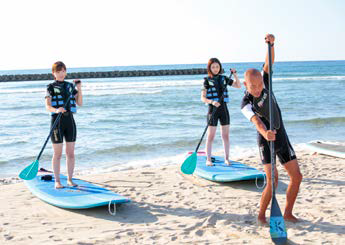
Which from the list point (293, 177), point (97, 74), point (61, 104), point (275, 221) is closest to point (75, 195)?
point (61, 104)

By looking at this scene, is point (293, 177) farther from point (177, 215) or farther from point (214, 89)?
point (214, 89)

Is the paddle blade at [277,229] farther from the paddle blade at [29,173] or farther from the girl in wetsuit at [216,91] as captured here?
the paddle blade at [29,173]

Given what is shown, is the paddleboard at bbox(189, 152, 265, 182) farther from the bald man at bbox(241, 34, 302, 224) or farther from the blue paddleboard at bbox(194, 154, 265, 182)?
the bald man at bbox(241, 34, 302, 224)

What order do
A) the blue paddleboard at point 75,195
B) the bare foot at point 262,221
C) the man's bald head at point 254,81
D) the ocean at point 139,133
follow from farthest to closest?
the ocean at point 139,133
the blue paddleboard at point 75,195
the bare foot at point 262,221
the man's bald head at point 254,81

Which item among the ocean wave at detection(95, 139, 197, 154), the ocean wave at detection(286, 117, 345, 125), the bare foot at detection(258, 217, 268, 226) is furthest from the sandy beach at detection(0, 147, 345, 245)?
the ocean wave at detection(286, 117, 345, 125)

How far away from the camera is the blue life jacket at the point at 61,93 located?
4.63 meters

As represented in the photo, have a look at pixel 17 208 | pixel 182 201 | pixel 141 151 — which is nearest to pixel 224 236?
pixel 182 201

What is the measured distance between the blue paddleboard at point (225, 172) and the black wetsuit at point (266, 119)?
1771mm

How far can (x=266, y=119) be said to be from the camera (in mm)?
3393

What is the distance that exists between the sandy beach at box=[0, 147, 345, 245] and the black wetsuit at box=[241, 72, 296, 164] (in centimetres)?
74

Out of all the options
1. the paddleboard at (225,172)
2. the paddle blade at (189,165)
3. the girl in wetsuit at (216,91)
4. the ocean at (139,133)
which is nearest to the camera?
the paddleboard at (225,172)

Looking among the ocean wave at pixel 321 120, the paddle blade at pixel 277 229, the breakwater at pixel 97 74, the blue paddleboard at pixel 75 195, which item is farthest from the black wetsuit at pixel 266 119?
the breakwater at pixel 97 74

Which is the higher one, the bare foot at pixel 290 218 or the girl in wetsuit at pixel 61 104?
the girl in wetsuit at pixel 61 104

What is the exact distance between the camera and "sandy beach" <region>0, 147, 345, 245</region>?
355cm
